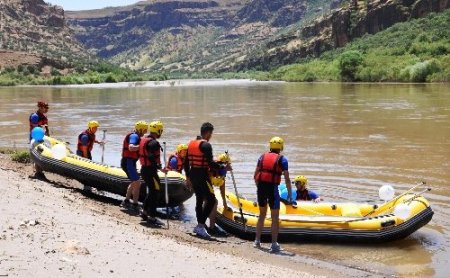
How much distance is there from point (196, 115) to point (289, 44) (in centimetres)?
14946

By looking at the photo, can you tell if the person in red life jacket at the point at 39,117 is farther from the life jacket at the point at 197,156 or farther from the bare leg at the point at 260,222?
the bare leg at the point at 260,222

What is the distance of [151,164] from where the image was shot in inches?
398

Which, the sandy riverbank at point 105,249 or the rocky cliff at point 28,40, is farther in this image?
the rocky cliff at point 28,40

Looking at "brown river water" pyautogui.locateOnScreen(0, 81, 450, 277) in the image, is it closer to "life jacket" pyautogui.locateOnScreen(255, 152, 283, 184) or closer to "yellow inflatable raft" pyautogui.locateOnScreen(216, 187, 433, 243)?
"yellow inflatable raft" pyautogui.locateOnScreen(216, 187, 433, 243)

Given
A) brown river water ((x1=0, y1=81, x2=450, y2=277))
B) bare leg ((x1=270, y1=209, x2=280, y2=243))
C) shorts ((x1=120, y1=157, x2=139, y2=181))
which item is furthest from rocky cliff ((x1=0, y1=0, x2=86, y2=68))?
bare leg ((x1=270, y1=209, x2=280, y2=243))

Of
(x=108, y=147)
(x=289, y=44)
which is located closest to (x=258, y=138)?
(x=108, y=147)

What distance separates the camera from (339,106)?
39.2 metres

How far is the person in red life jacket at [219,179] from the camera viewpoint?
9.63 m

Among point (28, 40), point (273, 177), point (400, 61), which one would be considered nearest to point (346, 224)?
point (273, 177)

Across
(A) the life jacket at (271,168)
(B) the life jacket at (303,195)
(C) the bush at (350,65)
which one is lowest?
(B) the life jacket at (303,195)

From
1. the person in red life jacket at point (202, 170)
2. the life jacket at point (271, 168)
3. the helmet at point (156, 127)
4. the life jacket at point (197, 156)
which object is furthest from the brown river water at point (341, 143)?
the helmet at point (156, 127)

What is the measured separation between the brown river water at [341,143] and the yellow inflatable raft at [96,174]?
260 cm

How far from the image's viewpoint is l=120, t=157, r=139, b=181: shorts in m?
10.8

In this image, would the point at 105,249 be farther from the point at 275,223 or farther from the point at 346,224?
the point at 346,224
